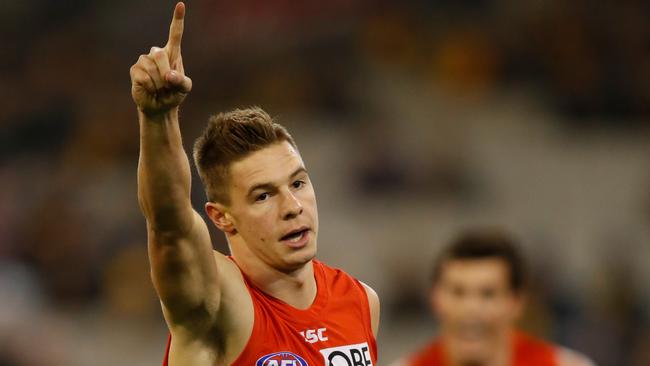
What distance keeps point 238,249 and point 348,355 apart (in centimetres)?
56

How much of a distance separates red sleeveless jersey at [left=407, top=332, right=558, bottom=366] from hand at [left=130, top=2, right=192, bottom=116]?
313 cm

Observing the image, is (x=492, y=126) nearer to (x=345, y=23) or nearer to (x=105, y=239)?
(x=345, y=23)

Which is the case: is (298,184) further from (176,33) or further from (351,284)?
(176,33)

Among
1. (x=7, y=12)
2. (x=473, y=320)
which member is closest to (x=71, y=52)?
(x=7, y=12)

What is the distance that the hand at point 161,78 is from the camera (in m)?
3.45

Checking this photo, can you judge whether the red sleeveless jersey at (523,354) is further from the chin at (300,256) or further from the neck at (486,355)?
the chin at (300,256)

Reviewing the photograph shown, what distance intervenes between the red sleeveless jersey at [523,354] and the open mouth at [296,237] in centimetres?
229

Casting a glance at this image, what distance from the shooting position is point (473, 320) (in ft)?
19.4

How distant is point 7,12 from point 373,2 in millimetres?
4147

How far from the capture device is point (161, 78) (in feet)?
11.3

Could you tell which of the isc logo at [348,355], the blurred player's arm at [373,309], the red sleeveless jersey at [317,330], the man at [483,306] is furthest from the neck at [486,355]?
the isc logo at [348,355]

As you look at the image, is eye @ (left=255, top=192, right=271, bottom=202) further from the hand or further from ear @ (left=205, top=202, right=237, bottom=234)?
the hand

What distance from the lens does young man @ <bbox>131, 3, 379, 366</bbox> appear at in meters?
3.55

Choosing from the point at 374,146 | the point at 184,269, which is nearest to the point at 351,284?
the point at 184,269
